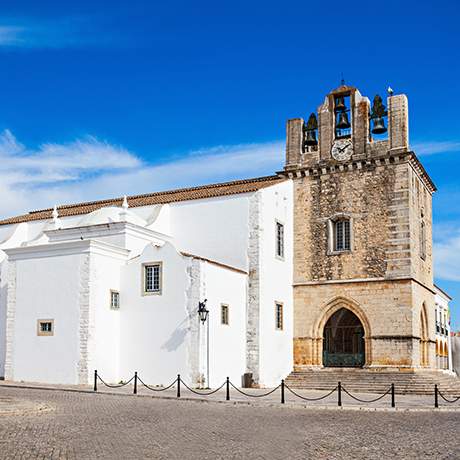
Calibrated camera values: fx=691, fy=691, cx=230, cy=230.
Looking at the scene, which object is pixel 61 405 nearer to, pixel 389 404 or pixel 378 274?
pixel 389 404

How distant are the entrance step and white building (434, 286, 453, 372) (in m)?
8.95

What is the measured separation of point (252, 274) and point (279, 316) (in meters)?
2.67

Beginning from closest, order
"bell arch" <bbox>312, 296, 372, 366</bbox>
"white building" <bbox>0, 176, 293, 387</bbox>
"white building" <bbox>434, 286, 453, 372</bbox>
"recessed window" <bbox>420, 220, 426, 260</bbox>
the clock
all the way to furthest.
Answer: "white building" <bbox>0, 176, 293, 387</bbox>, "bell arch" <bbox>312, 296, 372, 366</bbox>, the clock, "recessed window" <bbox>420, 220, 426, 260</bbox>, "white building" <bbox>434, 286, 453, 372</bbox>

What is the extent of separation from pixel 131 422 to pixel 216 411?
3769 millimetres

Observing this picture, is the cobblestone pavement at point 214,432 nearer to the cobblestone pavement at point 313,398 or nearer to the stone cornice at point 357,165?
the cobblestone pavement at point 313,398

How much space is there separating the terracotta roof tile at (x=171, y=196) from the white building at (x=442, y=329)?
1359 centimetres

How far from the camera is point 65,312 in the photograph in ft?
86.2

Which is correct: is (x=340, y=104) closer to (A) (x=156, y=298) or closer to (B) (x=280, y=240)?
(B) (x=280, y=240)

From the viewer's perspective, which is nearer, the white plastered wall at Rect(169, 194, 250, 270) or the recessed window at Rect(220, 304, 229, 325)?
the recessed window at Rect(220, 304, 229, 325)

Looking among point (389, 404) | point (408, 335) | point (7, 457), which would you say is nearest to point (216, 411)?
point (389, 404)

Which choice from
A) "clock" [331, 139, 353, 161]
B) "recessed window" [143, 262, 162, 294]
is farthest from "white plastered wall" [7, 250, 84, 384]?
"clock" [331, 139, 353, 161]

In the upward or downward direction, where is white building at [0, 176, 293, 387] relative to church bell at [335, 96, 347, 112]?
downward

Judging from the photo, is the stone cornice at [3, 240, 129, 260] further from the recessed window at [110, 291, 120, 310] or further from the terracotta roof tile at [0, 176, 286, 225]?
the terracotta roof tile at [0, 176, 286, 225]

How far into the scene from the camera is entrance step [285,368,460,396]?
26797 mm
